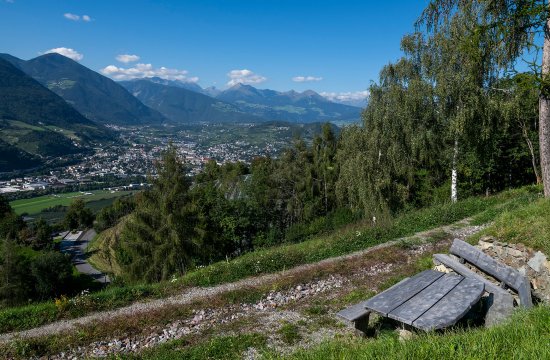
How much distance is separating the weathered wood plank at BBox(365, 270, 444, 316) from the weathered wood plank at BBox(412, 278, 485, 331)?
53 cm

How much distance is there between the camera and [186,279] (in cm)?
1387

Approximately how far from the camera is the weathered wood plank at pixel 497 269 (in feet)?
23.6

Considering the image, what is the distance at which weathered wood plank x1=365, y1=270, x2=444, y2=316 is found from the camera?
6.49 meters

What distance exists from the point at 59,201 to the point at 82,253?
261 feet

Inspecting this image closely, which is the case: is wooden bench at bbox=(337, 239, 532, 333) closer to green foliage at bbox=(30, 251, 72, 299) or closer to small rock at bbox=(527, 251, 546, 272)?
small rock at bbox=(527, 251, 546, 272)

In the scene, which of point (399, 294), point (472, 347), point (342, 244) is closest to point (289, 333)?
point (399, 294)

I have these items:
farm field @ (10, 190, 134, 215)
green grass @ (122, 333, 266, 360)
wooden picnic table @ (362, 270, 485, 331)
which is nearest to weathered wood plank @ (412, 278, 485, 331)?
wooden picnic table @ (362, 270, 485, 331)

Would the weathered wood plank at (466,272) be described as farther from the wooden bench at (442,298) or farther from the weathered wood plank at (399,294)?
the weathered wood plank at (399,294)

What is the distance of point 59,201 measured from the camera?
14338 centimetres

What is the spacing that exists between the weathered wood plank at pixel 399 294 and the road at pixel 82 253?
2282 inches

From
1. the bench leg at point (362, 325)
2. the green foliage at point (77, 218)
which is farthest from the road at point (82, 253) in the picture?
the bench leg at point (362, 325)

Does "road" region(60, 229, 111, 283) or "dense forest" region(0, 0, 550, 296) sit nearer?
"dense forest" region(0, 0, 550, 296)

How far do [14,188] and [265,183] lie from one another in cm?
16720

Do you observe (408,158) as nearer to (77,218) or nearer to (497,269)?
(497,269)
